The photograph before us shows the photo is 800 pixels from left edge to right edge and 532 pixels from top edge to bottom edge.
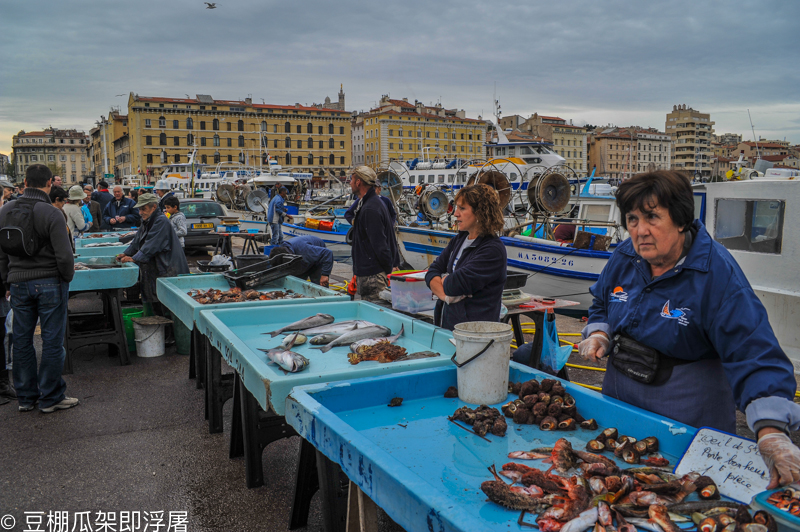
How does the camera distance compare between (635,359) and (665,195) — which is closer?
(665,195)

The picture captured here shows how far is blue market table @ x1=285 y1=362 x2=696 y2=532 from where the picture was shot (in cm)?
182

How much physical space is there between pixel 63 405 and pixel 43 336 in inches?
26.9

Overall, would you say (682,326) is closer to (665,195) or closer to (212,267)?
(665,195)

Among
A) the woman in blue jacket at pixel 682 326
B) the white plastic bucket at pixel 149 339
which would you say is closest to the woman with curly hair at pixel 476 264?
the woman in blue jacket at pixel 682 326

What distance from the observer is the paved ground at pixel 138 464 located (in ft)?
12.0

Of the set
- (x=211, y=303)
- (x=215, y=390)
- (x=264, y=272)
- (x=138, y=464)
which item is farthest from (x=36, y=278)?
(x=264, y=272)

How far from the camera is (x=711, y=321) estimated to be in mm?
2113

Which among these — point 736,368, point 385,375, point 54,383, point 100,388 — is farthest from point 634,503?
point 100,388

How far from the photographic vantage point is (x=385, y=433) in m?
2.46

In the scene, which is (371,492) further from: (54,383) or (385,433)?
(54,383)

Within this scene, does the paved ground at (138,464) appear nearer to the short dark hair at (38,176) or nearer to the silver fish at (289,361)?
the silver fish at (289,361)

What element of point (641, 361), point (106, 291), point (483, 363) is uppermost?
point (641, 361)

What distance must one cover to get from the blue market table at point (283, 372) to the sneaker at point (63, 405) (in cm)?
198

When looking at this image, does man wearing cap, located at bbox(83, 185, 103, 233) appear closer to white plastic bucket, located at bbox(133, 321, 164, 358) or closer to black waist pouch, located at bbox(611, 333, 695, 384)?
white plastic bucket, located at bbox(133, 321, 164, 358)
